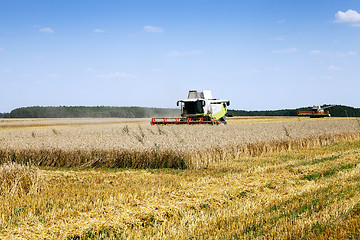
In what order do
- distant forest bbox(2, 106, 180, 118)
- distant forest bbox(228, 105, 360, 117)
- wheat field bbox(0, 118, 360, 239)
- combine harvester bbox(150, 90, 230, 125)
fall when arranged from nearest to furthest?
wheat field bbox(0, 118, 360, 239) → combine harvester bbox(150, 90, 230, 125) → distant forest bbox(228, 105, 360, 117) → distant forest bbox(2, 106, 180, 118)

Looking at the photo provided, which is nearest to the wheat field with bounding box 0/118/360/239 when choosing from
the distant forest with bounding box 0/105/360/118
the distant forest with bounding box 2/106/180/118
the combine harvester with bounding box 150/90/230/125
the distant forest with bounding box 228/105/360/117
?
the combine harvester with bounding box 150/90/230/125

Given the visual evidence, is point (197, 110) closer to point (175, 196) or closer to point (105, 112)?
point (175, 196)

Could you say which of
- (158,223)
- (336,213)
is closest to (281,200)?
(336,213)

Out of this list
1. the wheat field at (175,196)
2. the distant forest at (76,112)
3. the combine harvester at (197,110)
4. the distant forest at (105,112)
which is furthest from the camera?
the distant forest at (76,112)

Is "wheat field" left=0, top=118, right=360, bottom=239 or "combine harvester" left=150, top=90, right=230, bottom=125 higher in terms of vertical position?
"combine harvester" left=150, top=90, right=230, bottom=125

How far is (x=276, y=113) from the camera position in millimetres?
84438

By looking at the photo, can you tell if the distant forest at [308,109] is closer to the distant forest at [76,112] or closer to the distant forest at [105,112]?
the distant forest at [105,112]

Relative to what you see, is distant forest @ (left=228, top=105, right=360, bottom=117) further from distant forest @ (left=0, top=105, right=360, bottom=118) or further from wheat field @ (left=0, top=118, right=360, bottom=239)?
wheat field @ (left=0, top=118, right=360, bottom=239)

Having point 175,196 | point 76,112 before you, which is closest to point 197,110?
point 175,196

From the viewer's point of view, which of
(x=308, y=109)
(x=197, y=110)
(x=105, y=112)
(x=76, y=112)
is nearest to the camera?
(x=197, y=110)

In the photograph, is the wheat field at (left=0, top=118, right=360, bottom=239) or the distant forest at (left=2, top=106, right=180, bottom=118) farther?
the distant forest at (left=2, top=106, right=180, bottom=118)

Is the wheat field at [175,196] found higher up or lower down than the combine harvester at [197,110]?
lower down

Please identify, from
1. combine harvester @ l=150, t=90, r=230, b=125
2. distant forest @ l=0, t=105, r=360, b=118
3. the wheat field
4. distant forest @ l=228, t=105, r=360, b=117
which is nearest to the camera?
the wheat field

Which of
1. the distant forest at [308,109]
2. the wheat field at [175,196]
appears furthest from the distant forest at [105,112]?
the wheat field at [175,196]
